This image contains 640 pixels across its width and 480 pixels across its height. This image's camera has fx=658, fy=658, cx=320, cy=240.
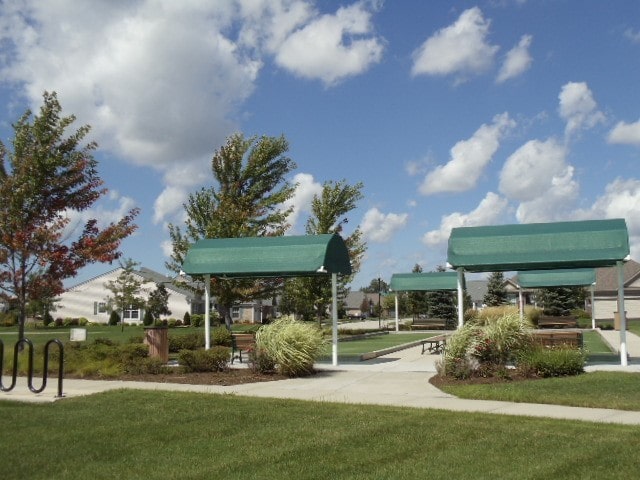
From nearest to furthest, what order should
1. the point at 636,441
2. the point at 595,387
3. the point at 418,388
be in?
1. the point at 636,441
2. the point at 595,387
3. the point at 418,388

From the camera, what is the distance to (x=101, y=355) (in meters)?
15.8

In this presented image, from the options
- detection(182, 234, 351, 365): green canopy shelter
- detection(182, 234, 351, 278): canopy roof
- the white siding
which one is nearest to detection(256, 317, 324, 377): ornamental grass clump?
detection(182, 234, 351, 365): green canopy shelter

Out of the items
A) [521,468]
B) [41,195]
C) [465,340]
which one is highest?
[41,195]

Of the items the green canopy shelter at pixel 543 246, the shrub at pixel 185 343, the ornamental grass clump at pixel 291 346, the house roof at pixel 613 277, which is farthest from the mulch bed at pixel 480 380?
the house roof at pixel 613 277

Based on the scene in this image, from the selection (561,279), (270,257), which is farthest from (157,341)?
(561,279)

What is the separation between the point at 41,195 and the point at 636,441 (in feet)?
49.0

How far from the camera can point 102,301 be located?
212 ft

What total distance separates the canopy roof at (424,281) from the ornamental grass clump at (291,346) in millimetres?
26415

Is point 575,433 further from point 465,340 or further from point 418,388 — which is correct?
point 465,340

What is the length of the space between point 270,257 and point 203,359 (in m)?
3.83

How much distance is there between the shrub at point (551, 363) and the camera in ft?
44.6

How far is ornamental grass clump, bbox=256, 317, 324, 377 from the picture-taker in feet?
48.7

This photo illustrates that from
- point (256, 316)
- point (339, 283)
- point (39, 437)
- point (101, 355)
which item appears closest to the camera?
point (39, 437)

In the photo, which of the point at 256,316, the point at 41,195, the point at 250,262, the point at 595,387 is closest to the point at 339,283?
the point at 250,262
